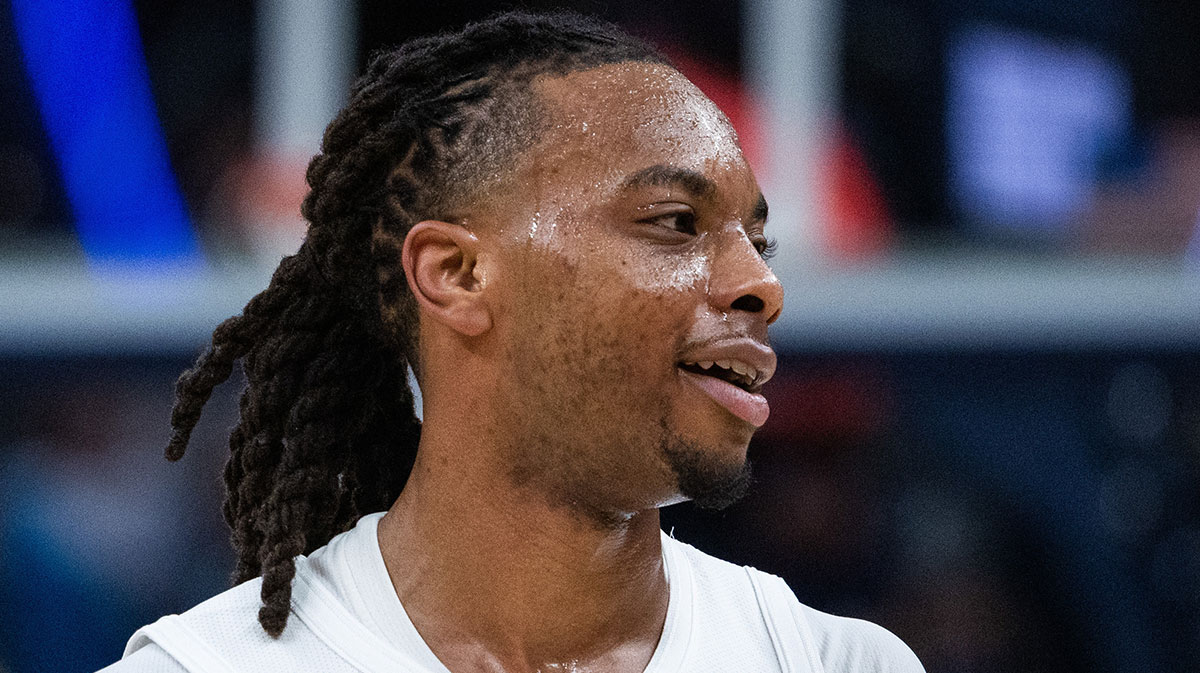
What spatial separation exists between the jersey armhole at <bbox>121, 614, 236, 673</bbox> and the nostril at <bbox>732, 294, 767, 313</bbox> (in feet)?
2.82

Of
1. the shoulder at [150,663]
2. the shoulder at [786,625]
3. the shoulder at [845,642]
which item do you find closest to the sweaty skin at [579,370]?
the shoulder at [786,625]

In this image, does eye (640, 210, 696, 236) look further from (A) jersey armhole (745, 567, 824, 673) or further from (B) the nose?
(A) jersey armhole (745, 567, 824, 673)

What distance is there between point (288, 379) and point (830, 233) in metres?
3.07

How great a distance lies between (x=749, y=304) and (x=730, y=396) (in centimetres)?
14

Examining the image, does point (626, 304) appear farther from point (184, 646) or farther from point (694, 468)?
point (184, 646)

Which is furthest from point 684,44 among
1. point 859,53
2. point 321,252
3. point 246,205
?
point 321,252

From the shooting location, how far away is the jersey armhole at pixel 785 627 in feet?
6.84

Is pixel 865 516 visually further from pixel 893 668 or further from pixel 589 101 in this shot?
pixel 589 101

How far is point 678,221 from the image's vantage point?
1.98 meters

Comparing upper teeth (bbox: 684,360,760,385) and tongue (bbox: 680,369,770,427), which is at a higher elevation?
upper teeth (bbox: 684,360,760,385)

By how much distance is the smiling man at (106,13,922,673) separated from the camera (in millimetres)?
1929

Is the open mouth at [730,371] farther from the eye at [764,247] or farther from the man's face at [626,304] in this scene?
the eye at [764,247]

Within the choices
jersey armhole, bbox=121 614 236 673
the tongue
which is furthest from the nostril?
jersey armhole, bbox=121 614 236 673

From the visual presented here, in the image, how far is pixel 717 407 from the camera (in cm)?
191
